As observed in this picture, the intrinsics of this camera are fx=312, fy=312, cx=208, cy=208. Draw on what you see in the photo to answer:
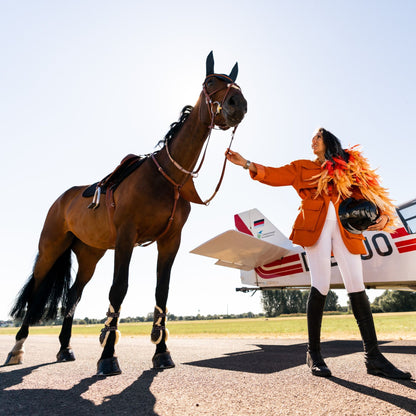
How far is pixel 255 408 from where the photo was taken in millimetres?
1635

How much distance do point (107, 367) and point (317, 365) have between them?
69.7 inches

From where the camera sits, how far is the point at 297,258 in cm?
877

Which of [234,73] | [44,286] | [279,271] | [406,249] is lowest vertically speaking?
[44,286]

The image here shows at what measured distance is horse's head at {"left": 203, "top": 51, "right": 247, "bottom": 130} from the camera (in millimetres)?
2750

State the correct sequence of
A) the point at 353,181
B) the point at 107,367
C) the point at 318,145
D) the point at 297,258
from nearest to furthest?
the point at 107,367, the point at 353,181, the point at 318,145, the point at 297,258

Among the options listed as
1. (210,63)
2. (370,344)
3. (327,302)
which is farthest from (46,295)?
(327,302)

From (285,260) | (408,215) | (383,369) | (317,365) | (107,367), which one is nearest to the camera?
(383,369)

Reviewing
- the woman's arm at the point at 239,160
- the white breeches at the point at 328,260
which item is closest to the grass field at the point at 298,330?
the white breeches at the point at 328,260

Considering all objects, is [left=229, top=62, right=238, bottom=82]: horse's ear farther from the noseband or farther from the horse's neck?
the horse's neck

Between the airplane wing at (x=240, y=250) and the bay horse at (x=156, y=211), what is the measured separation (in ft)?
11.3

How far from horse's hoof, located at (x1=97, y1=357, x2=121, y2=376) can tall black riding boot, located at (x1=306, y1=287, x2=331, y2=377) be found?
1.66 metres

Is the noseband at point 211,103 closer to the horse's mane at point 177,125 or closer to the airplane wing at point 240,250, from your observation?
the horse's mane at point 177,125

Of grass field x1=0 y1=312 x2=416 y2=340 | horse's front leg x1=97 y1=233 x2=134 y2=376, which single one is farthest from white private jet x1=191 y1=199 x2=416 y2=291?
horse's front leg x1=97 y1=233 x2=134 y2=376

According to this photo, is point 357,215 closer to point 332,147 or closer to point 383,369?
point 332,147
